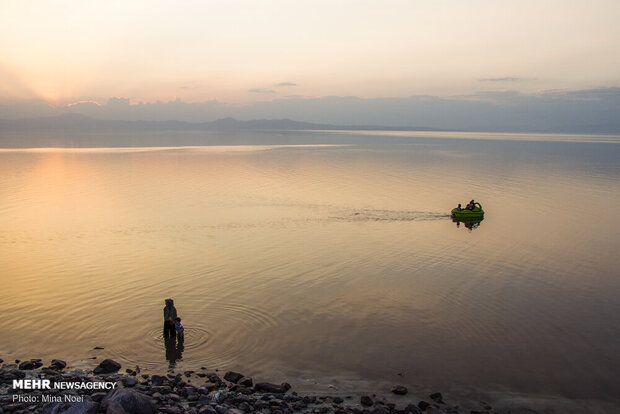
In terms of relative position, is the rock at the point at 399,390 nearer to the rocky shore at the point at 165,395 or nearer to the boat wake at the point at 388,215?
the rocky shore at the point at 165,395

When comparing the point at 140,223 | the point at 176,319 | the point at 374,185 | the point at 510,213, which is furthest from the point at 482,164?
the point at 176,319

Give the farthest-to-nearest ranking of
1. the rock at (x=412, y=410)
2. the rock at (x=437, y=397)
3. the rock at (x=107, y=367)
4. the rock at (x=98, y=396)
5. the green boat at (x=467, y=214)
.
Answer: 1. the green boat at (x=467, y=214)
2. the rock at (x=107, y=367)
3. the rock at (x=437, y=397)
4. the rock at (x=412, y=410)
5. the rock at (x=98, y=396)

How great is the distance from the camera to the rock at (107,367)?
1577cm

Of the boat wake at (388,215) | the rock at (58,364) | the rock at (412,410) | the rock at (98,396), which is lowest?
the rock at (412,410)

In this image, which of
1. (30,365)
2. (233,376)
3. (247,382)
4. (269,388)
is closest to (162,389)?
(233,376)

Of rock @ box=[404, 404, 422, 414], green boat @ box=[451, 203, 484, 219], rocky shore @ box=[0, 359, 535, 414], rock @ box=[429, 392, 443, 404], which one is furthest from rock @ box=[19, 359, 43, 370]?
green boat @ box=[451, 203, 484, 219]

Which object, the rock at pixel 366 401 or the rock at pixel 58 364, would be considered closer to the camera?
the rock at pixel 366 401

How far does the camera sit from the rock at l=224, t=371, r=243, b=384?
50.7ft

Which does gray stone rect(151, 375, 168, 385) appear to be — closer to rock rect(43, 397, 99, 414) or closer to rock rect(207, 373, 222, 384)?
rock rect(207, 373, 222, 384)

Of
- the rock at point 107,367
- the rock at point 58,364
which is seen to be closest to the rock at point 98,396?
the rock at point 107,367

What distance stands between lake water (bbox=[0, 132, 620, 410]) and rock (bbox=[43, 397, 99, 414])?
3673 mm

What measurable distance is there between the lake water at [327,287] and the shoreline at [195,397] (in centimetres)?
71

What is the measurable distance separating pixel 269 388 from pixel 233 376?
1411 millimetres

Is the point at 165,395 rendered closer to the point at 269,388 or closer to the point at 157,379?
the point at 157,379
